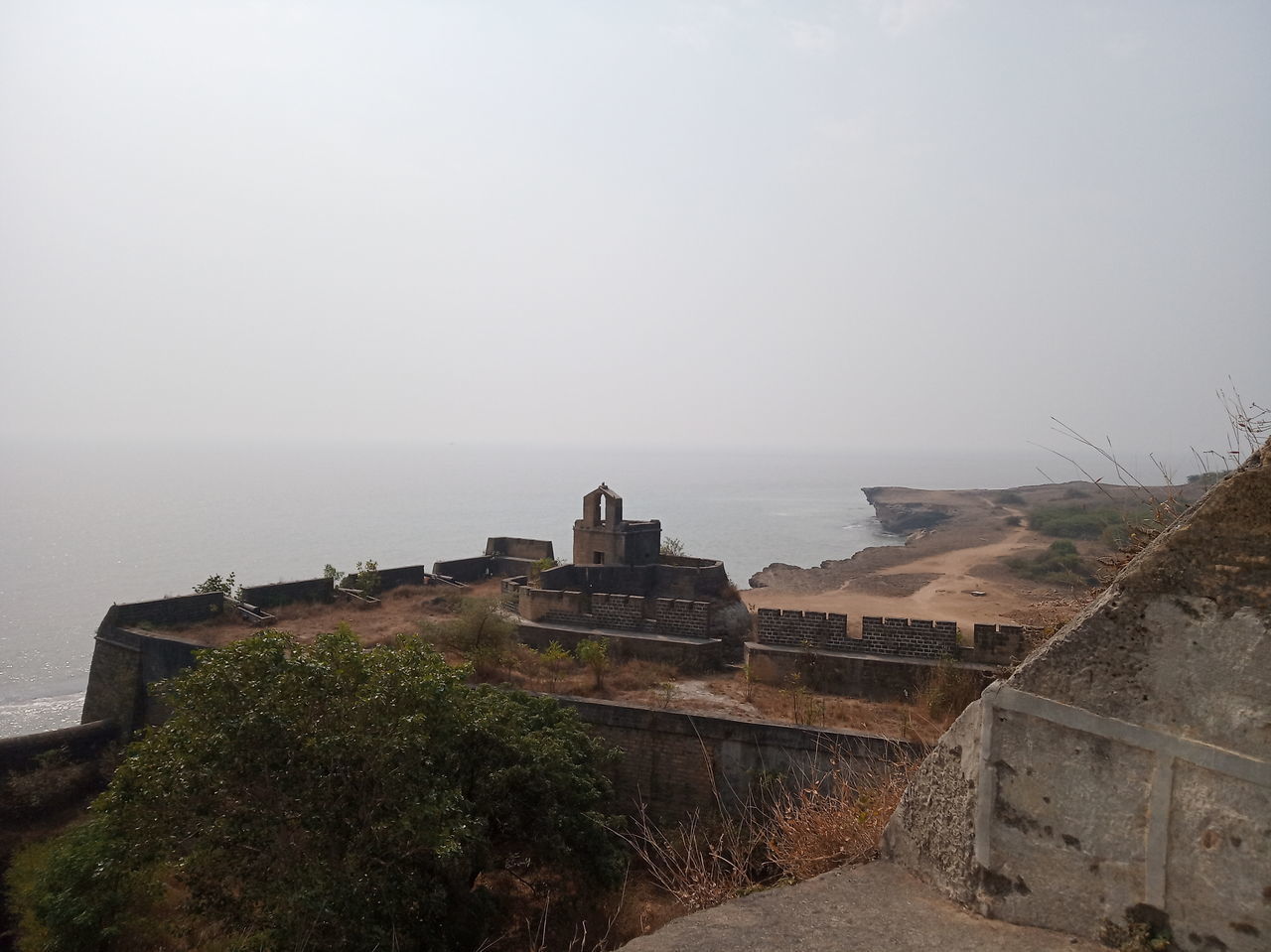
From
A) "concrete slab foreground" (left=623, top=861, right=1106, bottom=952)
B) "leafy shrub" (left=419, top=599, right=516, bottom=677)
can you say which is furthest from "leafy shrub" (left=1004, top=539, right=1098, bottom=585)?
"concrete slab foreground" (left=623, top=861, right=1106, bottom=952)

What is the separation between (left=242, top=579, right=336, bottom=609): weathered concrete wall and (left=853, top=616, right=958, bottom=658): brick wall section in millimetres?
15198

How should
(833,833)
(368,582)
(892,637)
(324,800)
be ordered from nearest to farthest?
(833,833) → (324,800) → (892,637) → (368,582)

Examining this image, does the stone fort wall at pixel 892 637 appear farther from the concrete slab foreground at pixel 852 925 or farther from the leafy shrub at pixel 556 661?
the concrete slab foreground at pixel 852 925

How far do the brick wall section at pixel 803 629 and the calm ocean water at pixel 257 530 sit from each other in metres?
24.1

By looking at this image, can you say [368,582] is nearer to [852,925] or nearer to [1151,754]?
[852,925]

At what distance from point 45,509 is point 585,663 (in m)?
100

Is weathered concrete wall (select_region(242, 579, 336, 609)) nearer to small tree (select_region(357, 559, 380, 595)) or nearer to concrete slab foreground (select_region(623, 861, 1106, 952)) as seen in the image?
small tree (select_region(357, 559, 380, 595))

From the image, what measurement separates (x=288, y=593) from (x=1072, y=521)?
48.7m

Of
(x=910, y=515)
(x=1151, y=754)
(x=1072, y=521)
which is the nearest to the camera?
(x=1151, y=754)

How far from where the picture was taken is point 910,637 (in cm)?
1566

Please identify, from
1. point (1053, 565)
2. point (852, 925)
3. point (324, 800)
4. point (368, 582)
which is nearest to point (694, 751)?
point (324, 800)

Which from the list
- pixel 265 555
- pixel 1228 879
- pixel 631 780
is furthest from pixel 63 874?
pixel 265 555

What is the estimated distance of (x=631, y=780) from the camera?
43.0 ft

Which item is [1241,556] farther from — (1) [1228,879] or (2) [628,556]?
(2) [628,556]
